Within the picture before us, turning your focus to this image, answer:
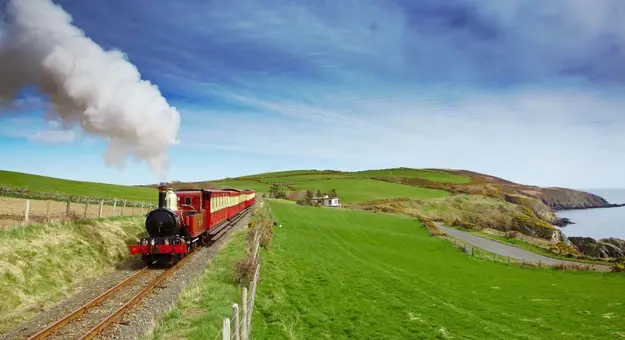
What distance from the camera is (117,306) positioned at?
Answer: 15.2 metres

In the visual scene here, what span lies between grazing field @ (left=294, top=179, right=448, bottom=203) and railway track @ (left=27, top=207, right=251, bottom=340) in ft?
341

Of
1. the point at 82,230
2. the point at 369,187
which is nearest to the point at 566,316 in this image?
the point at 82,230

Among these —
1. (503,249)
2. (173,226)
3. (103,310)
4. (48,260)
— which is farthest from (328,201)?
(103,310)

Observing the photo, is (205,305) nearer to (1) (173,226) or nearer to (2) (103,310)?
(2) (103,310)

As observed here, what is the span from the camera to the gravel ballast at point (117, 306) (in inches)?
496

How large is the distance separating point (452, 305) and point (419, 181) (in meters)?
148

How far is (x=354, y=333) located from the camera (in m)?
14.8

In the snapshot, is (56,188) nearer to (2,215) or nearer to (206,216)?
(2,215)

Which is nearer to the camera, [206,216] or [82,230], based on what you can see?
[82,230]

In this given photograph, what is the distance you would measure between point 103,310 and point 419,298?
14794mm

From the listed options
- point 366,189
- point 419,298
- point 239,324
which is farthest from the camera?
point 366,189

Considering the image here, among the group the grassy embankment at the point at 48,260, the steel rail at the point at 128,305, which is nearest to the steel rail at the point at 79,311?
the steel rail at the point at 128,305

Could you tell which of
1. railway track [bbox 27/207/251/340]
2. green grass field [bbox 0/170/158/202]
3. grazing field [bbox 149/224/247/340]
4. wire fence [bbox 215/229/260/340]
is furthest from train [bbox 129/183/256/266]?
green grass field [bbox 0/170/158/202]

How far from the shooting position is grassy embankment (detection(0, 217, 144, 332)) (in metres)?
15.1
